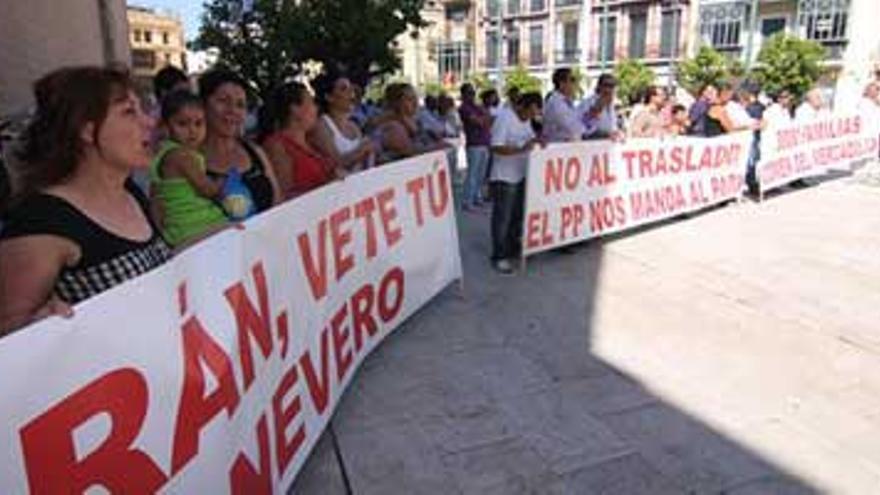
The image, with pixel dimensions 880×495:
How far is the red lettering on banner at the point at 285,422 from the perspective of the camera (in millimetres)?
3174

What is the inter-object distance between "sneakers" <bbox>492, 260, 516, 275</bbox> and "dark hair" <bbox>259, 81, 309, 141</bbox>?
290 cm

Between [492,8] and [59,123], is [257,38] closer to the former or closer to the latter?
[59,123]

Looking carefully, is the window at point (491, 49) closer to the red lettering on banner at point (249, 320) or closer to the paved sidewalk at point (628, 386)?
the paved sidewalk at point (628, 386)

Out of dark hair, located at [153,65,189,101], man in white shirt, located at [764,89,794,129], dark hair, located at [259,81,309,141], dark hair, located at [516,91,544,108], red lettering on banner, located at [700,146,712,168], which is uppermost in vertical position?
dark hair, located at [153,65,189,101]

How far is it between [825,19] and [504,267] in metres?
38.2

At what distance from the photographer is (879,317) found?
18.6 feet

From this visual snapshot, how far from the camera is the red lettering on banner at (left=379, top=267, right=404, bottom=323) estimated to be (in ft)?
16.3

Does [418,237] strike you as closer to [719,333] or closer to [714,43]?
[719,333]

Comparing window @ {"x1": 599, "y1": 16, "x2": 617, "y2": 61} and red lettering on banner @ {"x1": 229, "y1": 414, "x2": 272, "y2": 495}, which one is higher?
window @ {"x1": 599, "y1": 16, "x2": 617, "y2": 61}

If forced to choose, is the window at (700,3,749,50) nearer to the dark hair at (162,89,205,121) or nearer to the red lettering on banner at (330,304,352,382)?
the red lettering on banner at (330,304,352,382)

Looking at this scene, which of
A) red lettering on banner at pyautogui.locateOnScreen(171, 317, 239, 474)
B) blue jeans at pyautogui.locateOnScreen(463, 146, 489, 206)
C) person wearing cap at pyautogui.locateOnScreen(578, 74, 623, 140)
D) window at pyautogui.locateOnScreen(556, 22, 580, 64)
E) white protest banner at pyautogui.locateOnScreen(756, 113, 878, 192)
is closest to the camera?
red lettering on banner at pyautogui.locateOnScreen(171, 317, 239, 474)

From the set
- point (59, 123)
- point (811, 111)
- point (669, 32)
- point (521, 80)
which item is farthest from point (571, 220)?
point (669, 32)

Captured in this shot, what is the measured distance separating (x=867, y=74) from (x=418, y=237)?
36901 mm

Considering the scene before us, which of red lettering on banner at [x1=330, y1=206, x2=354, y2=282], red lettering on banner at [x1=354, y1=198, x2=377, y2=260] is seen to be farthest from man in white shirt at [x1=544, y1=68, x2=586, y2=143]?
red lettering on banner at [x1=330, y1=206, x2=354, y2=282]
